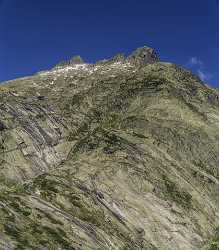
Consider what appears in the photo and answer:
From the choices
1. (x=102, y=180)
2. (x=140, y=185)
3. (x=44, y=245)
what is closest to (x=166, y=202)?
(x=140, y=185)

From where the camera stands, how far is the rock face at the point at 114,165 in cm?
8012

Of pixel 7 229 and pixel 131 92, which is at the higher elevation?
pixel 131 92

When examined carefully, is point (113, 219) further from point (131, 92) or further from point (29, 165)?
point (131, 92)

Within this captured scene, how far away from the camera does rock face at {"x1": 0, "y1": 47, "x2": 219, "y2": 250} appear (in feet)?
263

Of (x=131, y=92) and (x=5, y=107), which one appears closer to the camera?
(x=5, y=107)

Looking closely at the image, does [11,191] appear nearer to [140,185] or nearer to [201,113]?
[140,185]

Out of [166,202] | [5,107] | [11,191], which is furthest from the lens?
[5,107]

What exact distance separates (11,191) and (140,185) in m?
35.1

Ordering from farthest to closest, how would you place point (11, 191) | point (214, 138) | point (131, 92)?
point (131, 92), point (214, 138), point (11, 191)

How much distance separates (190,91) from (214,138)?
2954 centimetres

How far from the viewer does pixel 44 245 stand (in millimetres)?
64188

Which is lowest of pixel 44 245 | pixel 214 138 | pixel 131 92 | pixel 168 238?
pixel 44 245

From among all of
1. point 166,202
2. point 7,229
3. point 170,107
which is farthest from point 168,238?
point 170,107

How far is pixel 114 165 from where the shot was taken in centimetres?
11244
